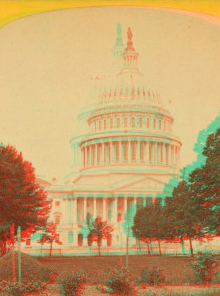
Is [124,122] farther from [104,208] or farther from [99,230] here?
[99,230]

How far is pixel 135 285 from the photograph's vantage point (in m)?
10.9

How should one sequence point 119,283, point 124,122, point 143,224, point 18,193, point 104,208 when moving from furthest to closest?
point 124,122 < point 104,208 < point 143,224 < point 18,193 < point 119,283

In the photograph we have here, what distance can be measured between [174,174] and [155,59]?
135 inches

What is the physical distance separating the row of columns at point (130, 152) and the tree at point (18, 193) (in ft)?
6.02

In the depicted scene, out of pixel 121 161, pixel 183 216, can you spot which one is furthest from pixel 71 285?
pixel 121 161

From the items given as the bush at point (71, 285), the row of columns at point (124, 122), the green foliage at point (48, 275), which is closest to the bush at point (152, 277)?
the bush at point (71, 285)

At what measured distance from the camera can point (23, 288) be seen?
10.0 m

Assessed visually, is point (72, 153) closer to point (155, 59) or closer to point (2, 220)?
point (2, 220)

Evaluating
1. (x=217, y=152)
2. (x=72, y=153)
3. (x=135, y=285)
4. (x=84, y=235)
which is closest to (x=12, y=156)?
(x=72, y=153)

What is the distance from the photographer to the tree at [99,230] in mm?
12727

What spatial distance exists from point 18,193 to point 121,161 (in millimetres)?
4251

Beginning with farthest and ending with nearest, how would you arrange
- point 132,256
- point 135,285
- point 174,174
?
point 174,174, point 132,256, point 135,285

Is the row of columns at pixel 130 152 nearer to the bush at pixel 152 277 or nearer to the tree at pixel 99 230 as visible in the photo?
the tree at pixel 99 230

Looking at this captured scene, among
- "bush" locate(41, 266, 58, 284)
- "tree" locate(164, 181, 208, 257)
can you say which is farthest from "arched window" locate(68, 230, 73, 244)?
"tree" locate(164, 181, 208, 257)
